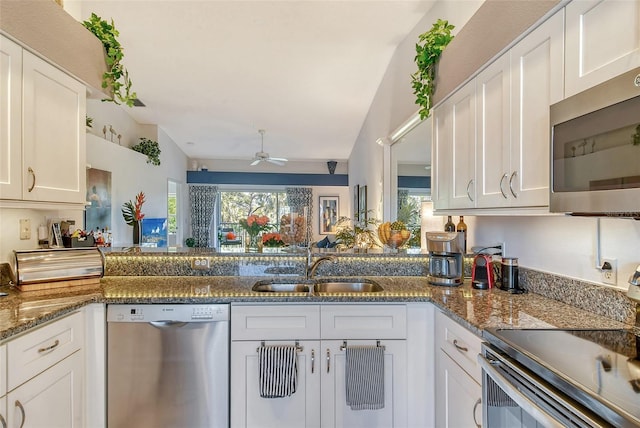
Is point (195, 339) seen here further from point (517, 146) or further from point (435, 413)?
point (517, 146)

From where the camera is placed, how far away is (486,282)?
201 centimetres

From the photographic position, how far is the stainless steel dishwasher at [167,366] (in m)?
1.81

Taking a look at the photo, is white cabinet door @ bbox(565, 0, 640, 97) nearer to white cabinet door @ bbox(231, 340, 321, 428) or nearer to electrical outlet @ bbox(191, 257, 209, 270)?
white cabinet door @ bbox(231, 340, 321, 428)

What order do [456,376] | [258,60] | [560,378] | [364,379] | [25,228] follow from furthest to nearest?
[258,60], [25,228], [364,379], [456,376], [560,378]

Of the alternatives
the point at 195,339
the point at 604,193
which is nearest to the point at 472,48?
the point at 604,193

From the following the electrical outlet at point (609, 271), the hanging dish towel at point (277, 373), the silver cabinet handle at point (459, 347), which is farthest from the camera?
the hanging dish towel at point (277, 373)

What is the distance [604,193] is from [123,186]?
18.8 feet

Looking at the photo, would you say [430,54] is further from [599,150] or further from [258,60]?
[258,60]

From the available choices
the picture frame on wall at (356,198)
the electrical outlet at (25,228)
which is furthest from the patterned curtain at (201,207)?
the electrical outlet at (25,228)

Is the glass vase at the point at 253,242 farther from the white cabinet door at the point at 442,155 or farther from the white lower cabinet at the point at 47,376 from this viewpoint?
the white cabinet door at the point at 442,155

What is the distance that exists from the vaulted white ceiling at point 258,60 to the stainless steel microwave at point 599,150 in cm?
251

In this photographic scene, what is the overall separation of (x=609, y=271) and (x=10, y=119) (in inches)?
102

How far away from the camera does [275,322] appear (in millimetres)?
1861

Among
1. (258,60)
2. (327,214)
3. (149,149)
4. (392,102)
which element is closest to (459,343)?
(392,102)
